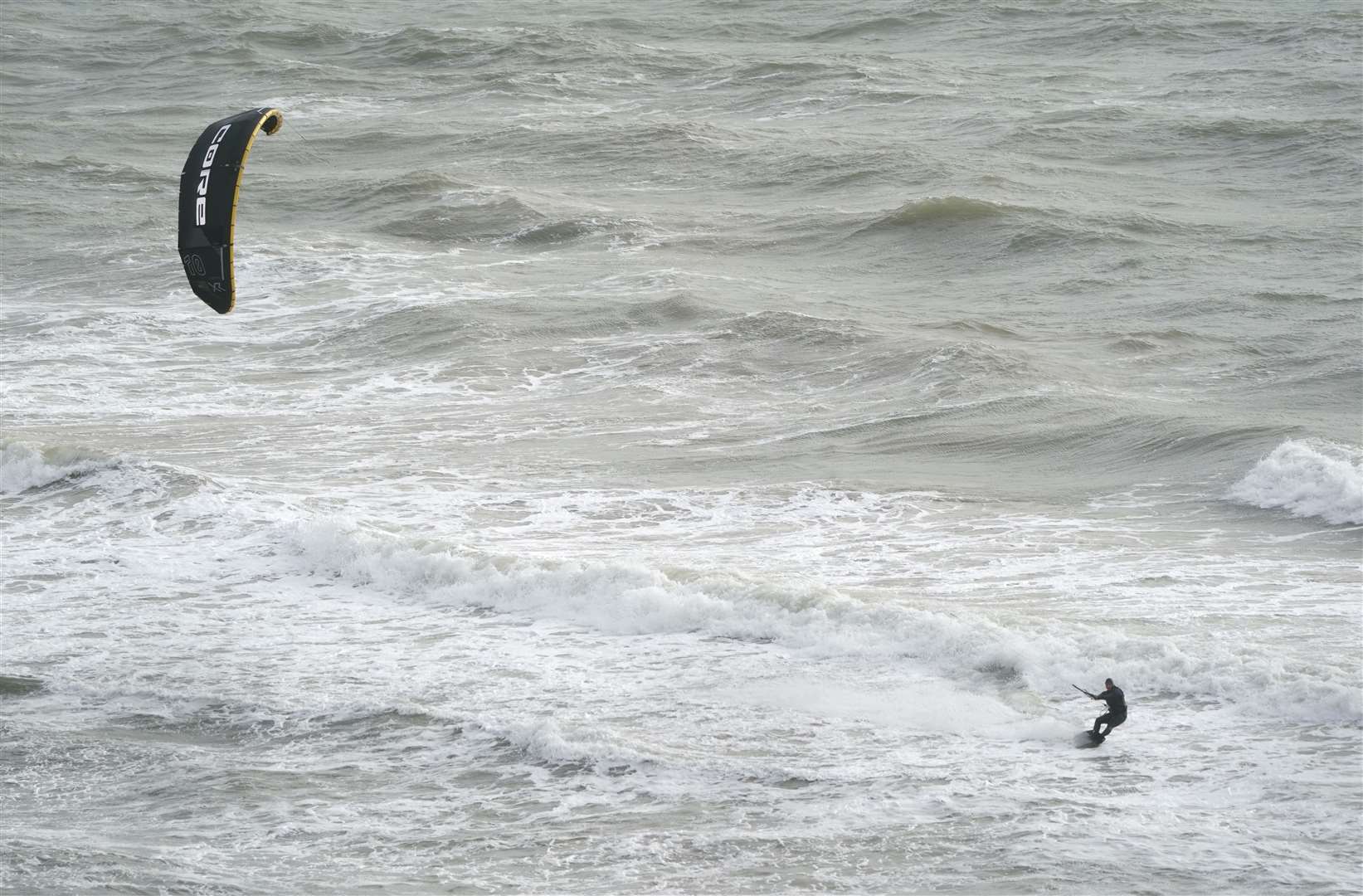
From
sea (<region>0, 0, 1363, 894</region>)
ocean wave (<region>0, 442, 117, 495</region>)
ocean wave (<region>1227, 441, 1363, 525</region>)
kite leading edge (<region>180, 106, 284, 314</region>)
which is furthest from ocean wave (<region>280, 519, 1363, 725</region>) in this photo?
ocean wave (<region>1227, 441, 1363, 525</region>)

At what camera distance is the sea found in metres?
9.52

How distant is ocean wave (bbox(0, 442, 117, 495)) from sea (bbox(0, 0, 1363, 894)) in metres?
0.05

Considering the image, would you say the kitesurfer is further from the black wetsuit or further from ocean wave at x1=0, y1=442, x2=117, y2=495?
ocean wave at x1=0, y1=442, x2=117, y2=495

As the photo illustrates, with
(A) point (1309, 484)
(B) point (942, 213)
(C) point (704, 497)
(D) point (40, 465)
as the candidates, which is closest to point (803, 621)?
(C) point (704, 497)

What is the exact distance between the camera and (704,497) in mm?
15539

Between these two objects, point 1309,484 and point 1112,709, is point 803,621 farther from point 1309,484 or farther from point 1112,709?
point 1309,484

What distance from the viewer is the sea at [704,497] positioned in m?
9.52

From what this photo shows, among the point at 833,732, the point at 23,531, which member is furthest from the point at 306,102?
the point at 833,732

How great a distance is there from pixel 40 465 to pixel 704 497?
247 inches

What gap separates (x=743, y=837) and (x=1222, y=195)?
66.5ft

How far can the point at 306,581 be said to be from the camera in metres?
13.7

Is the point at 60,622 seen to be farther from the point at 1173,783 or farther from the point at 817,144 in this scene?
the point at 817,144

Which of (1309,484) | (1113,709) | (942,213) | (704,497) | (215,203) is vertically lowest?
(704,497)

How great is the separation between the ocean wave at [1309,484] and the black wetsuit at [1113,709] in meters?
4.86
